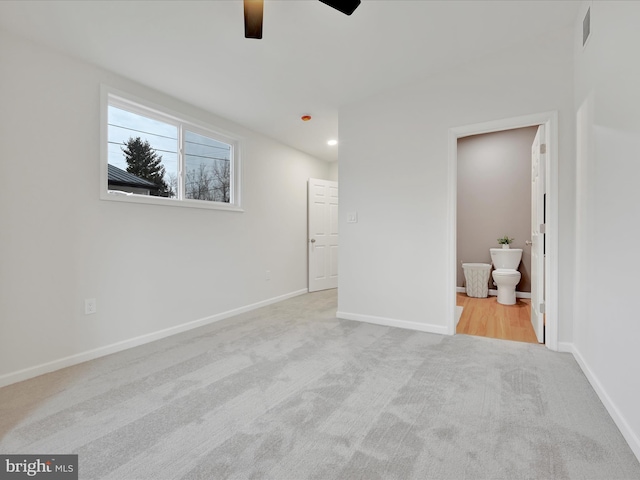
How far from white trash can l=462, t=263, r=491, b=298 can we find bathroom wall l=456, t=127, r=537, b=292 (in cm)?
32

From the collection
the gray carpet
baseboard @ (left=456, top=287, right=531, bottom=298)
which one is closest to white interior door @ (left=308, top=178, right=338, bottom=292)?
baseboard @ (left=456, top=287, right=531, bottom=298)

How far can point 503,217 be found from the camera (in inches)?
194

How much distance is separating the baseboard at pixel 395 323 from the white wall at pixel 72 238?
1.53m

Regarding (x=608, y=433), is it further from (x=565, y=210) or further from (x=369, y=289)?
(x=369, y=289)

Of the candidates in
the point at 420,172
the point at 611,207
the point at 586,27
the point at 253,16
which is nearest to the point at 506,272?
the point at 420,172

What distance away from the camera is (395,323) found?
130 inches

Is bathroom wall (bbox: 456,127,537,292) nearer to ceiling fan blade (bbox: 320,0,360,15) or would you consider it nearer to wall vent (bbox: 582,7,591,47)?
wall vent (bbox: 582,7,591,47)

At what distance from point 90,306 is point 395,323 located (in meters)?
2.72

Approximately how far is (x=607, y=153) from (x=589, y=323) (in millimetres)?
1099

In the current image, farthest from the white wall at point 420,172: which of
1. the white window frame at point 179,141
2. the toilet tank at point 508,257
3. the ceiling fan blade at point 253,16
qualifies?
the toilet tank at point 508,257

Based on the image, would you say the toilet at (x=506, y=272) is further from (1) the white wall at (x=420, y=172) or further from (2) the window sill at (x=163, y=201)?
(2) the window sill at (x=163, y=201)

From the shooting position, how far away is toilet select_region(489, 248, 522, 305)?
14.0 feet

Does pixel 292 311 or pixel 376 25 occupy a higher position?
pixel 376 25

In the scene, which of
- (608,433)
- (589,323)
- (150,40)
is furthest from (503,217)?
(150,40)
